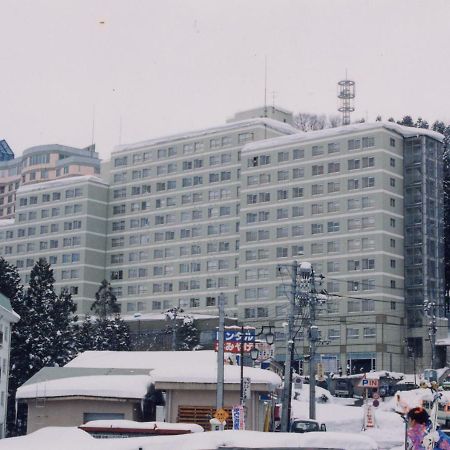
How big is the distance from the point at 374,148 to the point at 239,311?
75.6 feet

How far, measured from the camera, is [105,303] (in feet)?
346

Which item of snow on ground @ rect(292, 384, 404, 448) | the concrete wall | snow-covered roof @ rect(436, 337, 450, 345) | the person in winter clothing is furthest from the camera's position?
snow-covered roof @ rect(436, 337, 450, 345)

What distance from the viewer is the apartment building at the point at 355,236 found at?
308 ft

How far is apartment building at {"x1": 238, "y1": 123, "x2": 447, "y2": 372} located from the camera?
308 feet

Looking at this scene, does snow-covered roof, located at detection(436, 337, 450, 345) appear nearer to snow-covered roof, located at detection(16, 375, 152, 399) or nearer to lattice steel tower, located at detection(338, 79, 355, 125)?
lattice steel tower, located at detection(338, 79, 355, 125)

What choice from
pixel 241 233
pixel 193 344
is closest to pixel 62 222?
pixel 241 233

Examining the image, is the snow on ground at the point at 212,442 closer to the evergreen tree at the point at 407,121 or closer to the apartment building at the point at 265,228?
the apartment building at the point at 265,228

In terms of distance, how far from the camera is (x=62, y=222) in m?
121

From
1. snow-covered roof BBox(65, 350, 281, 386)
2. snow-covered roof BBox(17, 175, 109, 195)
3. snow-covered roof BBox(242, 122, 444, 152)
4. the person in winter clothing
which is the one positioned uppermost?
snow-covered roof BBox(242, 122, 444, 152)

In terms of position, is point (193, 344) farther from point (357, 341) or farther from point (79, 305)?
point (79, 305)

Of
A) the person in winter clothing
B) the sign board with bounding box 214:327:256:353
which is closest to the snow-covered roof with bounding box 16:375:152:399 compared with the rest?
the sign board with bounding box 214:327:256:353

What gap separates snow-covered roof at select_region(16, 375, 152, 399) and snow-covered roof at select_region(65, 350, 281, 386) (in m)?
0.70

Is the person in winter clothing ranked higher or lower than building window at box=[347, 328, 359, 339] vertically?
lower

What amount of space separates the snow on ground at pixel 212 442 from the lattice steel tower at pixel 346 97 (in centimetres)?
9832
